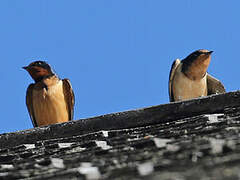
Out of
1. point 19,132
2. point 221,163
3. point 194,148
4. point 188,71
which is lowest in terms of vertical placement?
point 221,163

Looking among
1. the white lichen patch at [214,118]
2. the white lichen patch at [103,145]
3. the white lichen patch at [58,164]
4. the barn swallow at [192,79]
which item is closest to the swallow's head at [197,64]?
the barn swallow at [192,79]

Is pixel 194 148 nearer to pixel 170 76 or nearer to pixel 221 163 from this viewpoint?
pixel 221 163

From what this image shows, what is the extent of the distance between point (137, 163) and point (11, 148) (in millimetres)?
2150

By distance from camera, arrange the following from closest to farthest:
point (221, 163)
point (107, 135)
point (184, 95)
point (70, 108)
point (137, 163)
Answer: point (221, 163)
point (137, 163)
point (107, 135)
point (70, 108)
point (184, 95)

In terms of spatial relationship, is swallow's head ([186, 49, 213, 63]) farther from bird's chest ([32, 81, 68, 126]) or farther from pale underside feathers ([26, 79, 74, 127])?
bird's chest ([32, 81, 68, 126])

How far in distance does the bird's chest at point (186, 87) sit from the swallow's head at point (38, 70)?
217cm

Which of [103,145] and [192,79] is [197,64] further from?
[103,145]

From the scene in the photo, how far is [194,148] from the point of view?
266 centimetres

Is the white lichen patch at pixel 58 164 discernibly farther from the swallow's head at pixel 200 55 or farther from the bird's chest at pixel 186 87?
the swallow's head at pixel 200 55

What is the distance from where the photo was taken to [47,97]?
8.44 meters

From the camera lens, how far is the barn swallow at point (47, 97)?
845 cm

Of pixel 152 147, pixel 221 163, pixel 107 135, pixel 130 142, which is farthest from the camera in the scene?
pixel 107 135

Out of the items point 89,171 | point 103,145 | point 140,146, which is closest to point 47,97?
point 103,145

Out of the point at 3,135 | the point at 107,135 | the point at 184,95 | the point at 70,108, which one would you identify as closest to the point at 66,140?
the point at 107,135
